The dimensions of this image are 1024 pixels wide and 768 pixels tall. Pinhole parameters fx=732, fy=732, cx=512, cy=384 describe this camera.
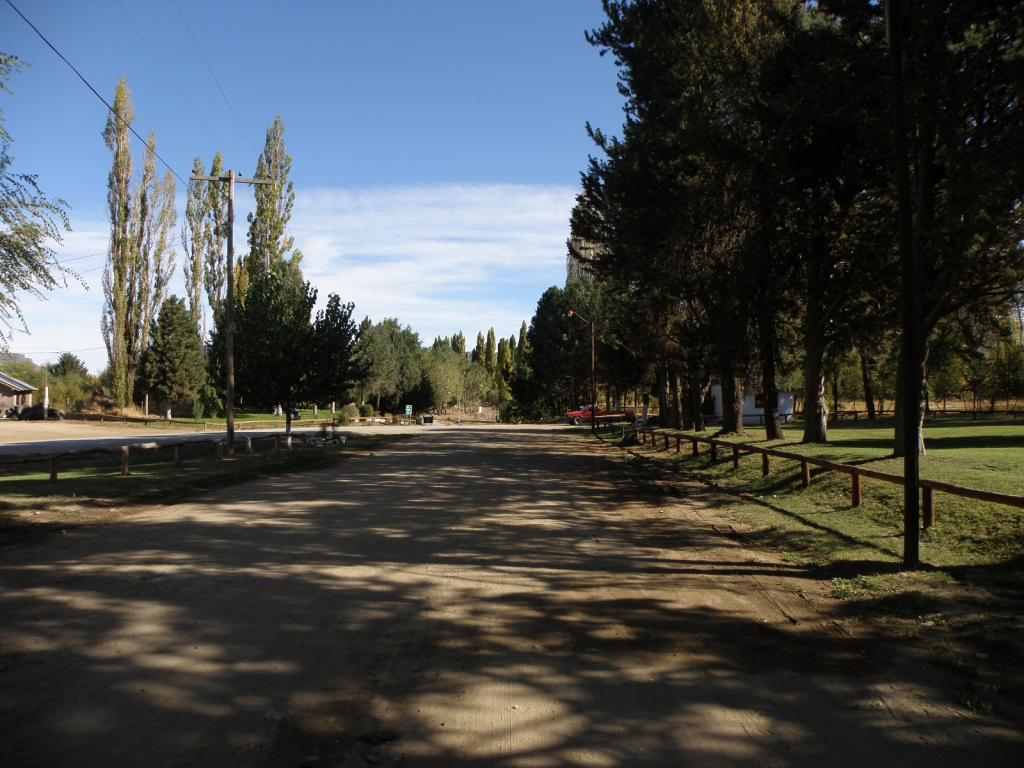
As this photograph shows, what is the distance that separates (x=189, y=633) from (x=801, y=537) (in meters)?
8.06

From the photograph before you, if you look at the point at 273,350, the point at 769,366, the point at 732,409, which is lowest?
the point at 732,409

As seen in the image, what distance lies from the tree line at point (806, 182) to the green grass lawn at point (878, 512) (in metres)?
2.02

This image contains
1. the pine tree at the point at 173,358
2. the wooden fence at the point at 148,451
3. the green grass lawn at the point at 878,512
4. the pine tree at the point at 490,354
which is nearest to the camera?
the green grass lawn at the point at 878,512

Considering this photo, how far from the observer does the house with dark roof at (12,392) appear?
68312 mm

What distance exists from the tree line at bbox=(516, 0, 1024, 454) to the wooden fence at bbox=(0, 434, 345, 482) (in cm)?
1548

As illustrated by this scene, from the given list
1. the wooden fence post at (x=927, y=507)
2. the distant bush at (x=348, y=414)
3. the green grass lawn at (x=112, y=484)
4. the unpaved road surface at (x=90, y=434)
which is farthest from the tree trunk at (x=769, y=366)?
the distant bush at (x=348, y=414)

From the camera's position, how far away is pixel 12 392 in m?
70.3

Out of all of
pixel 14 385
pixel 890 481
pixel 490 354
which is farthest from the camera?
pixel 490 354

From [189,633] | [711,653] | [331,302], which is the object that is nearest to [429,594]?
[189,633]

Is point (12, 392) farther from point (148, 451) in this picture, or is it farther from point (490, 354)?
point (490, 354)

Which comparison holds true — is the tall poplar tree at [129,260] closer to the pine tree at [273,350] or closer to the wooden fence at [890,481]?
the pine tree at [273,350]

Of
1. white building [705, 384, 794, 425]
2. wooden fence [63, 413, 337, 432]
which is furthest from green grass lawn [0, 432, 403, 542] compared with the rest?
white building [705, 384, 794, 425]

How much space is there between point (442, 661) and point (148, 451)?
24.8 m

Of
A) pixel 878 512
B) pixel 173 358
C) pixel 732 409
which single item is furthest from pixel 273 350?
pixel 173 358
